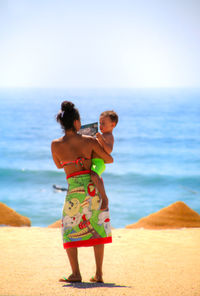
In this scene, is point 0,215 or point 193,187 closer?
point 0,215

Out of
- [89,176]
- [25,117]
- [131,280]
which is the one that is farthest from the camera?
[25,117]

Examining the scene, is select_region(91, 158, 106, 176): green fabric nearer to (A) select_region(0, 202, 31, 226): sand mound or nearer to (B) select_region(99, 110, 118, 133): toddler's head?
(B) select_region(99, 110, 118, 133): toddler's head

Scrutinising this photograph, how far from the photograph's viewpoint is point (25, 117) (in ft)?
197

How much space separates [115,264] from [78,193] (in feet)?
5.70

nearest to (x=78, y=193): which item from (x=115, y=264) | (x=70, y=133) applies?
(x=70, y=133)

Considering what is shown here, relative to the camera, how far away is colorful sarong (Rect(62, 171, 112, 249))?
3.49 meters

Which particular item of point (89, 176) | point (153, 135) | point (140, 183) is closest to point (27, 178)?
point (140, 183)

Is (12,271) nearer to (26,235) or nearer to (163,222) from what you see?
(26,235)

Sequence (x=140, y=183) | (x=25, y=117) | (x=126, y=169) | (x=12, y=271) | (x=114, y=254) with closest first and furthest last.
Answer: (x=12, y=271), (x=114, y=254), (x=140, y=183), (x=126, y=169), (x=25, y=117)

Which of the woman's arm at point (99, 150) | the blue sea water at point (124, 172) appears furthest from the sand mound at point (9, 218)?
the blue sea water at point (124, 172)

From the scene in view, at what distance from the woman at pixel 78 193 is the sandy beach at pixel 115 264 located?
0.37m

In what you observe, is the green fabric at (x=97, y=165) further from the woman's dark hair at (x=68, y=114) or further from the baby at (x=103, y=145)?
the woman's dark hair at (x=68, y=114)

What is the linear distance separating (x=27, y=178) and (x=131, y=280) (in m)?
20.7

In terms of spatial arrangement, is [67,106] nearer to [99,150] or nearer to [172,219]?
[99,150]
